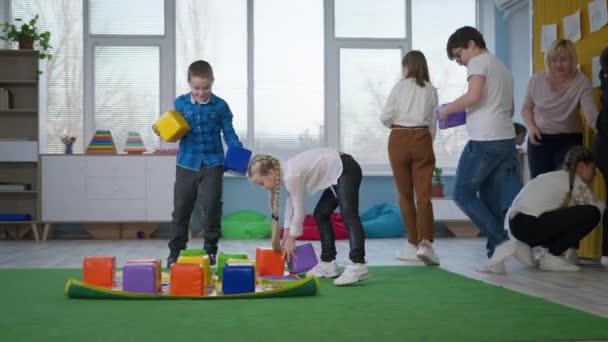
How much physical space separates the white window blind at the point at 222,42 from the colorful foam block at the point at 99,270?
4.56 meters

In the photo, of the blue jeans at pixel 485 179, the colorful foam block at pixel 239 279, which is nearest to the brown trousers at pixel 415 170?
the blue jeans at pixel 485 179

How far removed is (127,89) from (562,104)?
4509 mm

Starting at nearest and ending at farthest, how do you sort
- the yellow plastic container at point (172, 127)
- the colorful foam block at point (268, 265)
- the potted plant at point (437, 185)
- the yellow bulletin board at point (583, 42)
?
the colorful foam block at point (268, 265), the yellow plastic container at point (172, 127), the yellow bulletin board at point (583, 42), the potted plant at point (437, 185)

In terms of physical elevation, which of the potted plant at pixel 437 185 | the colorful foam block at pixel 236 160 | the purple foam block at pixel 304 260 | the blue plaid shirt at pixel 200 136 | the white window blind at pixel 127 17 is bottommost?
the purple foam block at pixel 304 260

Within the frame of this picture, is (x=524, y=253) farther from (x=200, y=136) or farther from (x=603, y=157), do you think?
(x=200, y=136)

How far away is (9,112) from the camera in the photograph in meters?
7.17

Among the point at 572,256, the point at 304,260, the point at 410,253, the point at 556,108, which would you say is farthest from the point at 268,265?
the point at 556,108

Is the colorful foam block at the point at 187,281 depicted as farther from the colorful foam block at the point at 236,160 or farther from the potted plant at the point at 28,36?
the potted plant at the point at 28,36

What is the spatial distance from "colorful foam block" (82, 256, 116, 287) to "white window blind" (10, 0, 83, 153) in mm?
4579

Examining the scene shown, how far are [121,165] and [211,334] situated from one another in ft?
16.7

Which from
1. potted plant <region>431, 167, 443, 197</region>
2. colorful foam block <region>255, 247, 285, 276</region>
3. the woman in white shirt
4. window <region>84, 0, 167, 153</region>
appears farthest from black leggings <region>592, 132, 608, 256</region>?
window <region>84, 0, 167, 153</region>

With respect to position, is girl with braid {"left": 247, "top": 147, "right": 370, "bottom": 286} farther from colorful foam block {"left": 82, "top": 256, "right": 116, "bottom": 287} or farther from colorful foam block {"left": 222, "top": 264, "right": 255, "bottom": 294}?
colorful foam block {"left": 82, "top": 256, "right": 116, "bottom": 287}

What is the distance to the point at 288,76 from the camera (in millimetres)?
7766

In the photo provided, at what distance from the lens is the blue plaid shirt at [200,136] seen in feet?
13.7
